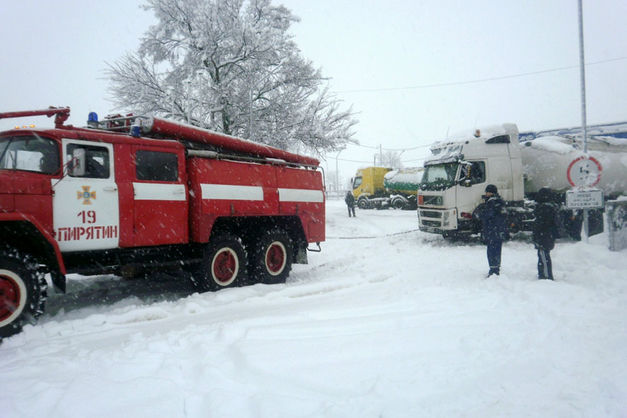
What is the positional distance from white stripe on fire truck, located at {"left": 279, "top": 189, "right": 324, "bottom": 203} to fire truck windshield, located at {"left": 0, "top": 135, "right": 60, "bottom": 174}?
408 cm

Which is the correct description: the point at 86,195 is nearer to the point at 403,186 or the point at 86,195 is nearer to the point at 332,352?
the point at 332,352

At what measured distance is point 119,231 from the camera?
18.5 ft

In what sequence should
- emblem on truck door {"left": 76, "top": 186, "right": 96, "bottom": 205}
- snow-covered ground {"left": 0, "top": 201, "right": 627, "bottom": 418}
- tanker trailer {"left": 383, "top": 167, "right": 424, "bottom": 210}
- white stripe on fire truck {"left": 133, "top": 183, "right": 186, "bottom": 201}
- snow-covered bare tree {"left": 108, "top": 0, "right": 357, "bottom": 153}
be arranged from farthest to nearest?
tanker trailer {"left": 383, "top": 167, "right": 424, "bottom": 210} < snow-covered bare tree {"left": 108, "top": 0, "right": 357, "bottom": 153} < white stripe on fire truck {"left": 133, "top": 183, "right": 186, "bottom": 201} < emblem on truck door {"left": 76, "top": 186, "right": 96, "bottom": 205} < snow-covered ground {"left": 0, "top": 201, "right": 627, "bottom": 418}

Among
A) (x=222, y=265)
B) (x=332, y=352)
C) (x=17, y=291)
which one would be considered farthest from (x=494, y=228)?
(x=17, y=291)

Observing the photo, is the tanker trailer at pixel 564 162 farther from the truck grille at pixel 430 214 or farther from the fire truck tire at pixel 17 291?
the fire truck tire at pixel 17 291

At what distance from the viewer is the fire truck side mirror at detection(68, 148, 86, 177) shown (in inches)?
202

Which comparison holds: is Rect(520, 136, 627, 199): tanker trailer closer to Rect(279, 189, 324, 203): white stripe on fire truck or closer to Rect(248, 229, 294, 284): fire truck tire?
Rect(279, 189, 324, 203): white stripe on fire truck

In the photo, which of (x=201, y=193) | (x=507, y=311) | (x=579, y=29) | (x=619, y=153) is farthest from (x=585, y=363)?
(x=619, y=153)

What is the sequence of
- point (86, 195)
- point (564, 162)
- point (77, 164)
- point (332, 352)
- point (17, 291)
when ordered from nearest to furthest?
1. point (332, 352)
2. point (17, 291)
3. point (77, 164)
4. point (86, 195)
5. point (564, 162)

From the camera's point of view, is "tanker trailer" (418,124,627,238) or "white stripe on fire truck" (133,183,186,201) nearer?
"white stripe on fire truck" (133,183,186,201)

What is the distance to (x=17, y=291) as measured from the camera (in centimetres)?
457

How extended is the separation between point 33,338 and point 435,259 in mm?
8657

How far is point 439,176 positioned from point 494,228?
5927 mm

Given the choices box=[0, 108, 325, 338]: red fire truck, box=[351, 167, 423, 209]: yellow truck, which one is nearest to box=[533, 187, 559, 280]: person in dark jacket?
box=[0, 108, 325, 338]: red fire truck
